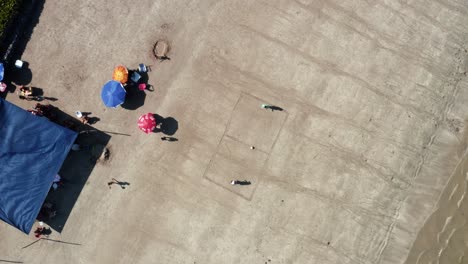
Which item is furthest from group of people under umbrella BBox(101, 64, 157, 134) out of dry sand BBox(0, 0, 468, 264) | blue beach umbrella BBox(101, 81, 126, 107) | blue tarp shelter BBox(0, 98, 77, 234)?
blue tarp shelter BBox(0, 98, 77, 234)

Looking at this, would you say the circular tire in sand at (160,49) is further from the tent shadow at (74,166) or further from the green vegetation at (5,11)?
Answer: the green vegetation at (5,11)

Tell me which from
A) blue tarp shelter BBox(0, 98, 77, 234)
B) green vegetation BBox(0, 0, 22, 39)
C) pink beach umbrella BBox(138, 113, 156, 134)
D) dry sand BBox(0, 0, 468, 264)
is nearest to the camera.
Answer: blue tarp shelter BBox(0, 98, 77, 234)

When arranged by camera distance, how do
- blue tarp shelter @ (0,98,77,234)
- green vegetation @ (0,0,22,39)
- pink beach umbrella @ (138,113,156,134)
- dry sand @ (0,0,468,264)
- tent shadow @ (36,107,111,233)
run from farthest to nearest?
tent shadow @ (36,107,111,233)
dry sand @ (0,0,468,264)
pink beach umbrella @ (138,113,156,134)
green vegetation @ (0,0,22,39)
blue tarp shelter @ (0,98,77,234)

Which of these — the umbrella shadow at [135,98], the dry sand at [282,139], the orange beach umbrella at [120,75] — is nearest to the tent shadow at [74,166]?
the dry sand at [282,139]

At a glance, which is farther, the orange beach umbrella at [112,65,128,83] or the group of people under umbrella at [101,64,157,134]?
the orange beach umbrella at [112,65,128,83]

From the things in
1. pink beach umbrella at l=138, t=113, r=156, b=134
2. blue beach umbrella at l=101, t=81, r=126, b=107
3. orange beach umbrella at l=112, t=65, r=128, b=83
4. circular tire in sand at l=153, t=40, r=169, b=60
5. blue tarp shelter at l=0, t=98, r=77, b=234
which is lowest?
blue tarp shelter at l=0, t=98, r=77, b=234

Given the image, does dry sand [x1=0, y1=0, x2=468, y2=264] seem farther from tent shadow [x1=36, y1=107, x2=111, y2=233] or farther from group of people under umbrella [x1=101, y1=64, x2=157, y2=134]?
group of people under umbrella [x1=101, y1=64, x2=157, y2=134]

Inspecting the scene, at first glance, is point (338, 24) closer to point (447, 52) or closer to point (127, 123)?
point (447, 52)
